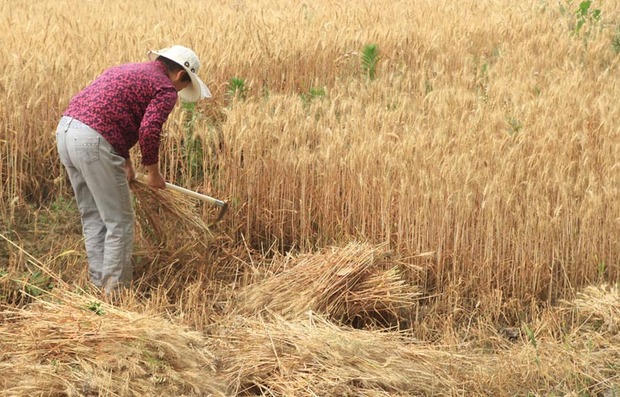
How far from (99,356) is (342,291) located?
1366mm

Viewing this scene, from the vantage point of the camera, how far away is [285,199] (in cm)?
513

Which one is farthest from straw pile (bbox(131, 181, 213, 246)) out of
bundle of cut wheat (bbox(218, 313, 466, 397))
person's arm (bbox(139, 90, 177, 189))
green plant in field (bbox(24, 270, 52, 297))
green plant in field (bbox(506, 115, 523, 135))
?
green plant in field (bbox(506, 115, 523, 135))

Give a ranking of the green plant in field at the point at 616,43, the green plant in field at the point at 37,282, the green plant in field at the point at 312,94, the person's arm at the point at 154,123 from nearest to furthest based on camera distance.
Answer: the person's arm at the point at 154,123
the green plant in field at the point at 37,282
the green plant in field at the point at 312,94
the green plant in field at the point at 616,43

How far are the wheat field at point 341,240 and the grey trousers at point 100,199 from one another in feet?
0.59

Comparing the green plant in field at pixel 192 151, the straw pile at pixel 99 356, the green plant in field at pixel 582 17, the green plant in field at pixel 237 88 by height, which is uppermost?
the green plant in field at pixel 582 17

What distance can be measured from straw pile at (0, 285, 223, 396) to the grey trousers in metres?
0.71

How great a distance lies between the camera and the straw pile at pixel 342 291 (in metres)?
4.34

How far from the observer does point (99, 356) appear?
11.3 feet

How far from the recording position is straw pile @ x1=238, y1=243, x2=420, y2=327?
434cm

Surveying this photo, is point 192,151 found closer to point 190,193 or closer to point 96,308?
point 190,193

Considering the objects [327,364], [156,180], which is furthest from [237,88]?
[327,364]

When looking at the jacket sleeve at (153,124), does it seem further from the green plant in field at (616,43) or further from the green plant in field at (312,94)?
the green plant in field at (616,43)

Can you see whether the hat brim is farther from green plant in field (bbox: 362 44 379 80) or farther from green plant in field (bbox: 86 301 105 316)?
green plant in field (bbox: 362 44 379 80)

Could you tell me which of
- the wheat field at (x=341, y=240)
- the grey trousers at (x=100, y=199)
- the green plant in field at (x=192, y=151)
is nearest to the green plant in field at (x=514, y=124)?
the wheat field at (x=341, y=240)
